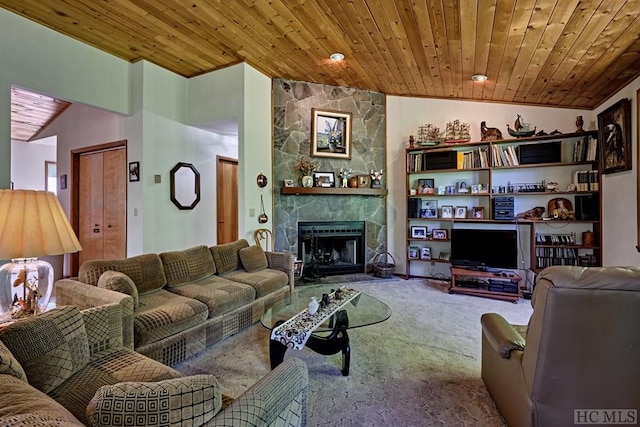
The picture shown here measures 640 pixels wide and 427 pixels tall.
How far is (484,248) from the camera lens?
4.42 meters

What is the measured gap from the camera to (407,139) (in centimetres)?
538

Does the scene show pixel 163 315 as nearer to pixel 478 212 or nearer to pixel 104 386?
pixel 104 386

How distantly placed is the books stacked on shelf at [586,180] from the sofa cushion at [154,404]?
5.10m

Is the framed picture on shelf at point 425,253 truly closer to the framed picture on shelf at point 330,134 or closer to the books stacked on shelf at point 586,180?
the framed picture on shelf at point 330,134

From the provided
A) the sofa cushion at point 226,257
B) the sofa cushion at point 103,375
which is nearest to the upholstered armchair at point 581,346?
the sofa cushion at point 103,375

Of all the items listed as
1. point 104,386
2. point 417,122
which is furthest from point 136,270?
point 417,122

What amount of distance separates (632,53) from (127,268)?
5.00m

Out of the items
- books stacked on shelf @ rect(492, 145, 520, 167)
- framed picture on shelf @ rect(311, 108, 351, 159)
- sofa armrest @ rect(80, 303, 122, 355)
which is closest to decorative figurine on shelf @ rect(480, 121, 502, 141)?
books stacked on shelf @ rect(492, 145, 520, 167)

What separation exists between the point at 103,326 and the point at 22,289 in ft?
2.14

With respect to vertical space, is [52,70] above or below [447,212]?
above

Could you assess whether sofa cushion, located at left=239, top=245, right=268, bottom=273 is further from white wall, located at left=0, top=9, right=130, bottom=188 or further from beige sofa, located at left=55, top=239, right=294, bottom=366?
white wall, located at left=0, top=9, right=130, bottom=188

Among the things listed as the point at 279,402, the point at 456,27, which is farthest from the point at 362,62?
the point at 279,402

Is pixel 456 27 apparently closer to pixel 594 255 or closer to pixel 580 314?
pixel 580 314

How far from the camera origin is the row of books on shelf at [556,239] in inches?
173
